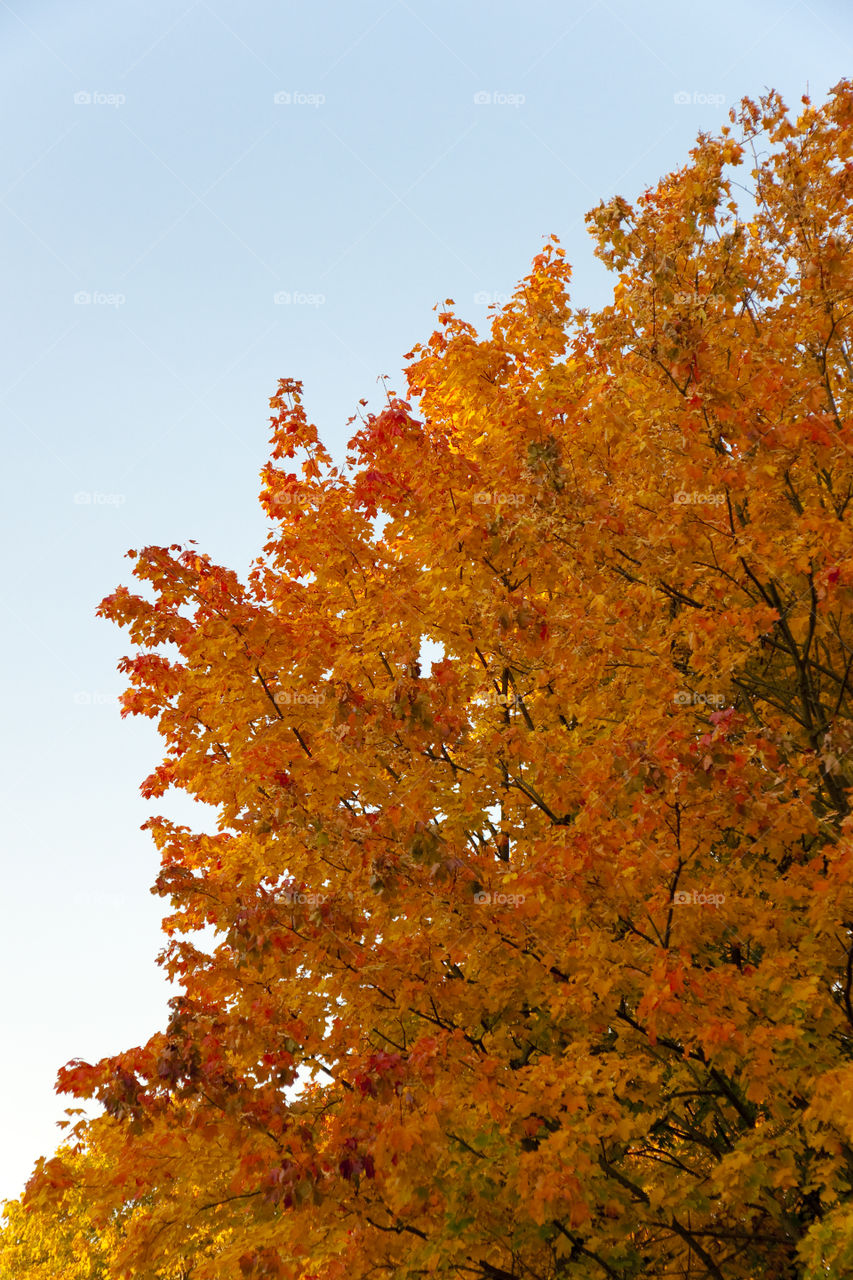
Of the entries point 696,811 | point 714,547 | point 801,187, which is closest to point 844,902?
point 696,811

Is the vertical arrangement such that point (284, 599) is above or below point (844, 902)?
above

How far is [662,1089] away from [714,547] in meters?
4.10

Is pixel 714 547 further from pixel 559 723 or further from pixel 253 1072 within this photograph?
pixel 253 1072

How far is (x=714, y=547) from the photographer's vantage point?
266 inches

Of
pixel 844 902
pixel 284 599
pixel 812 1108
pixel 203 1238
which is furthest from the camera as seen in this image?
pixel 284 599

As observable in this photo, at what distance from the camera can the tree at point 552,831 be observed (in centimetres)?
559

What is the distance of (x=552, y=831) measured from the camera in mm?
6566

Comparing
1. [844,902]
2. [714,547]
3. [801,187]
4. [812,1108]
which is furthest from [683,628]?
[801,187]

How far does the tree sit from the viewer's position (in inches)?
220

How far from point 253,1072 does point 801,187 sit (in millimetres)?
8946

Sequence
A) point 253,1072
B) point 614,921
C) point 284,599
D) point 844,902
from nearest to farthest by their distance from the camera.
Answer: point 844,902 < point 614,921 < point 253,1072 < point 284,599

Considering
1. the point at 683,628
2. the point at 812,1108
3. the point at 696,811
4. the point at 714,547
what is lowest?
the point at 812,1108

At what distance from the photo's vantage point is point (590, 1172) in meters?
5.39

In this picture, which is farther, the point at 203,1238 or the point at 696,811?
the point at 203,1238
